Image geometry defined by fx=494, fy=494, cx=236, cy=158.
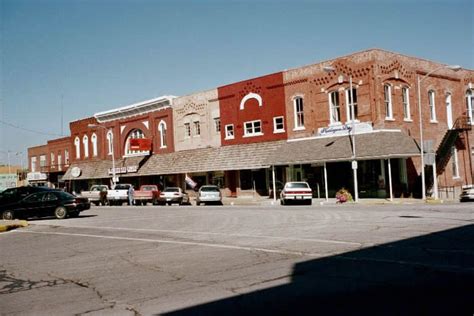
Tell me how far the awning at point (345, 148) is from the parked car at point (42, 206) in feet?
50.5

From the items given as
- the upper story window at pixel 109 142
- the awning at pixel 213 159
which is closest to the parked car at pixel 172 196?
the awning at pixel 213 159

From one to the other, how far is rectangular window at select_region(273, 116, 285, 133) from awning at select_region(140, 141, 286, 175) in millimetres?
1163

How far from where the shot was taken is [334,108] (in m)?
35.5

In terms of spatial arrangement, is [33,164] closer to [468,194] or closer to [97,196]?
[97,196]

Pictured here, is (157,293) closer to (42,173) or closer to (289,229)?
(289,229)

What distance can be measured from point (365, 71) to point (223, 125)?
14.4m

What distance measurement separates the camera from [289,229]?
52.6 ft

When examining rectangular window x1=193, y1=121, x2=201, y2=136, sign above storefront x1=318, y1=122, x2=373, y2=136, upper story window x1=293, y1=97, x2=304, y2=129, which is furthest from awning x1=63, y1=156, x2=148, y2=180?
sign above storefront x1=318, y1=122, x2=373, y2=136

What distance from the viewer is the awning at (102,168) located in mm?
51603

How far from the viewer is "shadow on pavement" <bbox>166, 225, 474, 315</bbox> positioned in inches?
251

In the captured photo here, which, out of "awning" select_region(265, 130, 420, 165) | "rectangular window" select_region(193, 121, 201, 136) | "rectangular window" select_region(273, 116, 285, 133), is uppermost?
"rectangular window" select_region(193, 121, 201, 136)

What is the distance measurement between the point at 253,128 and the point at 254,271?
32.0 m

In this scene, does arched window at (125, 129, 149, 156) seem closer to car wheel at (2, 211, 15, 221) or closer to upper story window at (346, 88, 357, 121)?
upper story window at (346, 88, 357, 121)

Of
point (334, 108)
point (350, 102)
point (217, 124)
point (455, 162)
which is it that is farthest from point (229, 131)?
point (455, 162)
